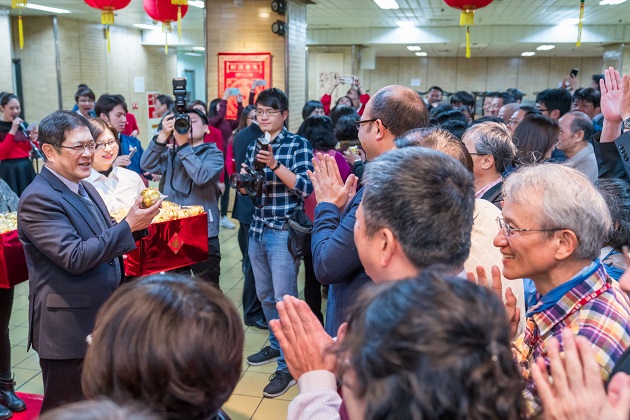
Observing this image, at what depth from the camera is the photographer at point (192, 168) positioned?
3.92m

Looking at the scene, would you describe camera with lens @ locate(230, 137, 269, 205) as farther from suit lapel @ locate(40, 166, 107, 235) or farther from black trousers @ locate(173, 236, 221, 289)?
suit lapel @ locate(40, 166, 107, 235)

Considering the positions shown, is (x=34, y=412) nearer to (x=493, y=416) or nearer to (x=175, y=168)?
(x=175, y=168)

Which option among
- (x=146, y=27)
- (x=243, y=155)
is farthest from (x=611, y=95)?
(x=146, y=27)

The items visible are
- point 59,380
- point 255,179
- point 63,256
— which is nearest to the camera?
point 63,256

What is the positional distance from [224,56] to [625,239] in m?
6.27

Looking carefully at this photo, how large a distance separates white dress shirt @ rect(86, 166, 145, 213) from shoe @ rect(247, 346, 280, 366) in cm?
131

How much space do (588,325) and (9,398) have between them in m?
3.09

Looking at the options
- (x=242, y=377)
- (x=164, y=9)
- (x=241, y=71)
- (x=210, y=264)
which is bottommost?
(x=242, y=377)

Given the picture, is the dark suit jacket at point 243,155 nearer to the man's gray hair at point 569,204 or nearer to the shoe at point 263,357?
the shoe at point 263,357

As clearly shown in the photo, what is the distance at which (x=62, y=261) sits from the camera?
2363 millimetres

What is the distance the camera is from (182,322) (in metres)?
1.11

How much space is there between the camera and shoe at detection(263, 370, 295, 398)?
346 cm

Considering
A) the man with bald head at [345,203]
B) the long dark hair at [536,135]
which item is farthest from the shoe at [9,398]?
the long dark hair at [536,135]

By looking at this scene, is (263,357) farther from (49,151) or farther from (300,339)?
(300,339)
